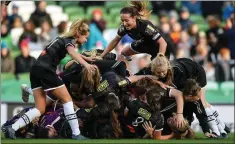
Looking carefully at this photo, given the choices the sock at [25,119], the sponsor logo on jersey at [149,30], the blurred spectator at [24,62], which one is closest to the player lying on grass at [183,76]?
the sponsor logo on jersey at [149,30]

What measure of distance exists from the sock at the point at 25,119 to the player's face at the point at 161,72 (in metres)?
1.63

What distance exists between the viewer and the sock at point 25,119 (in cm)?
1109

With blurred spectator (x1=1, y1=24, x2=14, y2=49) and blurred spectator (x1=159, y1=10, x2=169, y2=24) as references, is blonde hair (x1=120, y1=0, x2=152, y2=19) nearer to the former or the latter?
blurred spectator (x1=1, y1=24, x2=14, y2=49)

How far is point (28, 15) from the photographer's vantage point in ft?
65.7

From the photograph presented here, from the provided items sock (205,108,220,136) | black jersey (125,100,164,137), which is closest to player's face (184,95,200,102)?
black jersey (125,100,164,137)

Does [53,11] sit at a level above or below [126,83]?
above

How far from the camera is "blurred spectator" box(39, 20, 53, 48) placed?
61.1 ft

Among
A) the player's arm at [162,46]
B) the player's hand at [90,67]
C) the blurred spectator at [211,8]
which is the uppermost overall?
the blurred spectator at [211,8]

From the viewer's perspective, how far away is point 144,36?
38.8 feet

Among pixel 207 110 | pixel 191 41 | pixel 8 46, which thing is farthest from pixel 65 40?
pixel 191 41

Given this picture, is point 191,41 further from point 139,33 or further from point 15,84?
point 139,33

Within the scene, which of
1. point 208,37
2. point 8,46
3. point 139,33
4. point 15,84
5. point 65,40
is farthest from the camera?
point 208,37

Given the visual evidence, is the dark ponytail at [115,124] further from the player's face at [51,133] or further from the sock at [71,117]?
the player's face at [51,133]

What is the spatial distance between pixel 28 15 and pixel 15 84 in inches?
153
